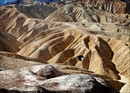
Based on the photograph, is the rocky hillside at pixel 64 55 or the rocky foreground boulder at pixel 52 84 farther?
the rocky hillside at pixel 64 55

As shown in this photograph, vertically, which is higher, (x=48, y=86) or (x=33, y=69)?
(x=48, y=86)

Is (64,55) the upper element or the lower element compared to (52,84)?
lower

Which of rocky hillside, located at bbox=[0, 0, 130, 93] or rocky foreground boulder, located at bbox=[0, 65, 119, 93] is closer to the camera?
rocky foreground boulder, located at bbox=[0, 65, 119, 93]

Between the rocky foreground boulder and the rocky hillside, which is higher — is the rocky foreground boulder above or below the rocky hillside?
above

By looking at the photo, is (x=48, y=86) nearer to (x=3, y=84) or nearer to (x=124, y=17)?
(x=3, y=84)

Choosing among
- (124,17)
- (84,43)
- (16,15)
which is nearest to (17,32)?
(16,15)

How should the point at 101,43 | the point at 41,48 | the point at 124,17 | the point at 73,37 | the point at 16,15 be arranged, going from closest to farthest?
the point at 101,43 → the point at 41,48 → the point at 73,37 → the point at 16,15 → the point at 124,17

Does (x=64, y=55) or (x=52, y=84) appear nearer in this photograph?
(x=52, y=84)

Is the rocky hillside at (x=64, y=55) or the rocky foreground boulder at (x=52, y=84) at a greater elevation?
the rocky foreground boulder at (x=52, y=84)
